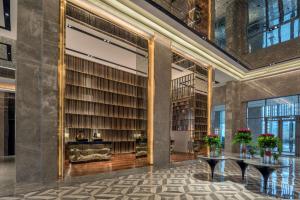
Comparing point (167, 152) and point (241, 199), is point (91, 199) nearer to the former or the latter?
point (241, 199)

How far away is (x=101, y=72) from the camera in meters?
10.5

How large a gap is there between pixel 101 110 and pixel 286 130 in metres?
11.0

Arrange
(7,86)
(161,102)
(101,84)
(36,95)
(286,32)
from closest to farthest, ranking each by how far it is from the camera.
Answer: (36,95)
(161,102)
(101,84)
(7,86)
(286,32)

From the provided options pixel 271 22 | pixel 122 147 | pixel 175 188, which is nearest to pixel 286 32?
pixel 271 22

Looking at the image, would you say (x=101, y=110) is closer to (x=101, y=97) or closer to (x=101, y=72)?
(x=101, y=97)

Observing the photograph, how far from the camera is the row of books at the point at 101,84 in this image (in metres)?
9.36

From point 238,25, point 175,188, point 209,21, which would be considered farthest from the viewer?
point 238,25

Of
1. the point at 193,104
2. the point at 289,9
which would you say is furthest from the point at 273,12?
the point at 193,104

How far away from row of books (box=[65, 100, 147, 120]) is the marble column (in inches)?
24.2

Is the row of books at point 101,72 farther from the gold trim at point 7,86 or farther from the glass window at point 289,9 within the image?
the glass window at point 289,9

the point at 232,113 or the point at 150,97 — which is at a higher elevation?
the point at 150,97

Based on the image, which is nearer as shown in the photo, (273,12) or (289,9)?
(289,9)

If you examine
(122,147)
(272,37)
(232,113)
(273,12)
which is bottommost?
(122,147)

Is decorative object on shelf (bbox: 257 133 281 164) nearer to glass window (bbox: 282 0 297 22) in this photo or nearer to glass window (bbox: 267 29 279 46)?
glass window (bbox: 267 29 279 46)
